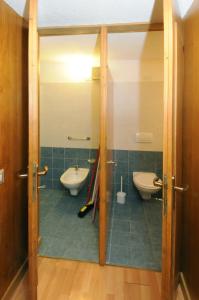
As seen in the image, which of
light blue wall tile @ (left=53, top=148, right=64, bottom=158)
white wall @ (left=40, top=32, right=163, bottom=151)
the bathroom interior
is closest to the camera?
the bathroom interior

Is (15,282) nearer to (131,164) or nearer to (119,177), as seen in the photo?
(119,177)

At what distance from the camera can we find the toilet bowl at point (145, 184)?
286 centimetres

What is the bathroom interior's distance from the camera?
2.78m

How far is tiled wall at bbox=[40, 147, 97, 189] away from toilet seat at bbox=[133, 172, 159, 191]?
0.80 meters

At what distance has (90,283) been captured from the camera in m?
1.71

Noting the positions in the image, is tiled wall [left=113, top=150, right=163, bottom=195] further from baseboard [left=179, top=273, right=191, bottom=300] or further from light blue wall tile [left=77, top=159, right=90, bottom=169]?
baseboard [left=179, top=273, right=191, bottom=300]

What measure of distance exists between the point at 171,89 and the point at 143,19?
0.97 m

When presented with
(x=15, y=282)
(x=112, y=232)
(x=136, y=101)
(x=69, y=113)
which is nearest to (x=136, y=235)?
(x=112, y=232)

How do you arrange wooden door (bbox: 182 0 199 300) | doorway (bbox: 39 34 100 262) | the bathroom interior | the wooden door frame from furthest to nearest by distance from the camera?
doorway (bbox: 39 34 100 262) → the bathroom interior → the wooden door frame → wooden door (bbox: 182 0 199 300)

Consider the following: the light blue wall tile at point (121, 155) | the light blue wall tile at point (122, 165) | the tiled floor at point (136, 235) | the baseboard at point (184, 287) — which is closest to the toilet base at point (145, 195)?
the tiled floor at point (136, 235)

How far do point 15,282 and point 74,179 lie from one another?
5.44 feet

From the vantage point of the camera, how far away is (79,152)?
138 inches

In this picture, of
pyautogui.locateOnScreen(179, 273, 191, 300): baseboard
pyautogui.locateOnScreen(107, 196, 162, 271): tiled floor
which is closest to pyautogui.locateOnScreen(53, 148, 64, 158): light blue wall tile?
pyautogui.locateOnScreen(107, 196, 162, 271): tiled floor

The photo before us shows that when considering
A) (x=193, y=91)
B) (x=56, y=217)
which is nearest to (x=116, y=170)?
(x=56, y=217)
